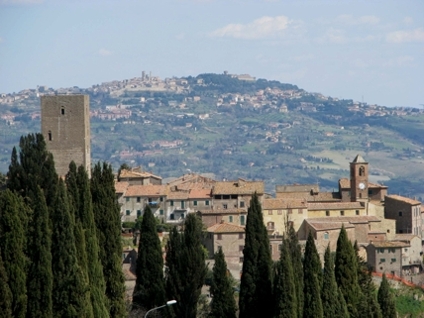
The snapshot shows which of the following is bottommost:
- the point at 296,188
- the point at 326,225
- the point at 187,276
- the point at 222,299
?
the point at 222,299

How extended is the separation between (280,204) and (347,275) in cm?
2380

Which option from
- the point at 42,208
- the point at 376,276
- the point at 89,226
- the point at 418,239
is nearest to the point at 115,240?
the point at 89,226

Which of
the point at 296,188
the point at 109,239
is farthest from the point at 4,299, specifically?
the point at 296,188

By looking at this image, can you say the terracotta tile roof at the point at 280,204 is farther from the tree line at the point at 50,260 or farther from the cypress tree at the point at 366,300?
the tree line at the point at 50,260

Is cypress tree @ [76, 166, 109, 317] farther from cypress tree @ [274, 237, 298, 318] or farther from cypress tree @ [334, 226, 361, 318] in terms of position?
cypress tree @ [334, 226, 361, 318]

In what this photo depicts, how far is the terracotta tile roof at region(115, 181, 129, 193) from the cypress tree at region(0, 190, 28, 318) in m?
39.1

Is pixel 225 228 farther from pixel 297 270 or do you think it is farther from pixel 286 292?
pixel 286 292

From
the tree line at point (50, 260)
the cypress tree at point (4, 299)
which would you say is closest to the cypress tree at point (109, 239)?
the tree line at point (50, 260)

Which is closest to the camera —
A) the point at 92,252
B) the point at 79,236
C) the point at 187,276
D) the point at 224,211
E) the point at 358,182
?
the point at 79,236

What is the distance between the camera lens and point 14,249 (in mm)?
36125

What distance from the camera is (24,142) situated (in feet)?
176

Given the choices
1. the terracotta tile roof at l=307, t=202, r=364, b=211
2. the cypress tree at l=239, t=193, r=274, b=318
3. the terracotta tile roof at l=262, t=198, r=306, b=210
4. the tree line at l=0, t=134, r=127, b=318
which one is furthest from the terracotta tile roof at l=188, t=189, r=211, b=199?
the tree line at l=0, t=134, r=127, b=318

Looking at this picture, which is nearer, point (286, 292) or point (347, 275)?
point (286, 292)

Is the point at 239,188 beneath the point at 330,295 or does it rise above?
above
